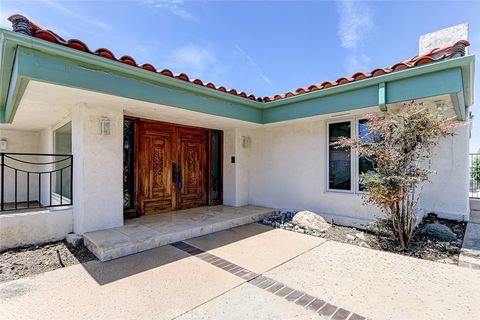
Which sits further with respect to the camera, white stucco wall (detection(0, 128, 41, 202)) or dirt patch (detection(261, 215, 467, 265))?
white stucco wall (detection(0, 128, 41, 202))

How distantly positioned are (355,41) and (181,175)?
8951 millimetres

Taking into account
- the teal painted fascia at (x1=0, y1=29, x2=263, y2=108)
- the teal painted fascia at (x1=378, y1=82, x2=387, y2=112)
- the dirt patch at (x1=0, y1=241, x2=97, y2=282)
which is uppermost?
the teal painted fascia at (x1=0, y1=29, x2=263, y2=108)

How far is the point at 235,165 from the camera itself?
930 cm

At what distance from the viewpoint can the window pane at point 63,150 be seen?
700 cm

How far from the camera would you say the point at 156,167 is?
7793mm

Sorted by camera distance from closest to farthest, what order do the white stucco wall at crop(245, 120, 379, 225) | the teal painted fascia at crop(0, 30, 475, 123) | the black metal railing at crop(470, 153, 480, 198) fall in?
1. the teal painted fascia at crop(0, 30, 475, 123)
2. the white stucco wall at crop(245, 120, 379, 225)
3. the black metal railing at crop(470, 153, 480, 198)

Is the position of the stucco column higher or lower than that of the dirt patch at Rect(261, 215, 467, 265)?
higher

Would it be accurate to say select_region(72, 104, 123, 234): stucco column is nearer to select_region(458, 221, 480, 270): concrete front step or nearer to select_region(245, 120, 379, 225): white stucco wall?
select_region(245, 120, 379, 225): white stucco wall

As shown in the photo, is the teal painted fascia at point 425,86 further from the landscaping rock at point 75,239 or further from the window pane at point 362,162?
Result: the landscaping rock at point 75,239

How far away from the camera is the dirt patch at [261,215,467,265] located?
4898 millimetres

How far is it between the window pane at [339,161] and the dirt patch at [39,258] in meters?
6.63

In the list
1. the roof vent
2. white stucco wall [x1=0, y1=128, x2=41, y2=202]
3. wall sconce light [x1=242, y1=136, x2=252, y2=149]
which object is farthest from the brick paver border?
white stucco wall [x1=0, y1=128, x2=41, y2=202]

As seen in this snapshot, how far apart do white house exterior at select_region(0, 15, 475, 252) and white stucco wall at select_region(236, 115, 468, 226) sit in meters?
0.03

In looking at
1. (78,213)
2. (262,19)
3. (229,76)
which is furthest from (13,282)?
(229,76)
